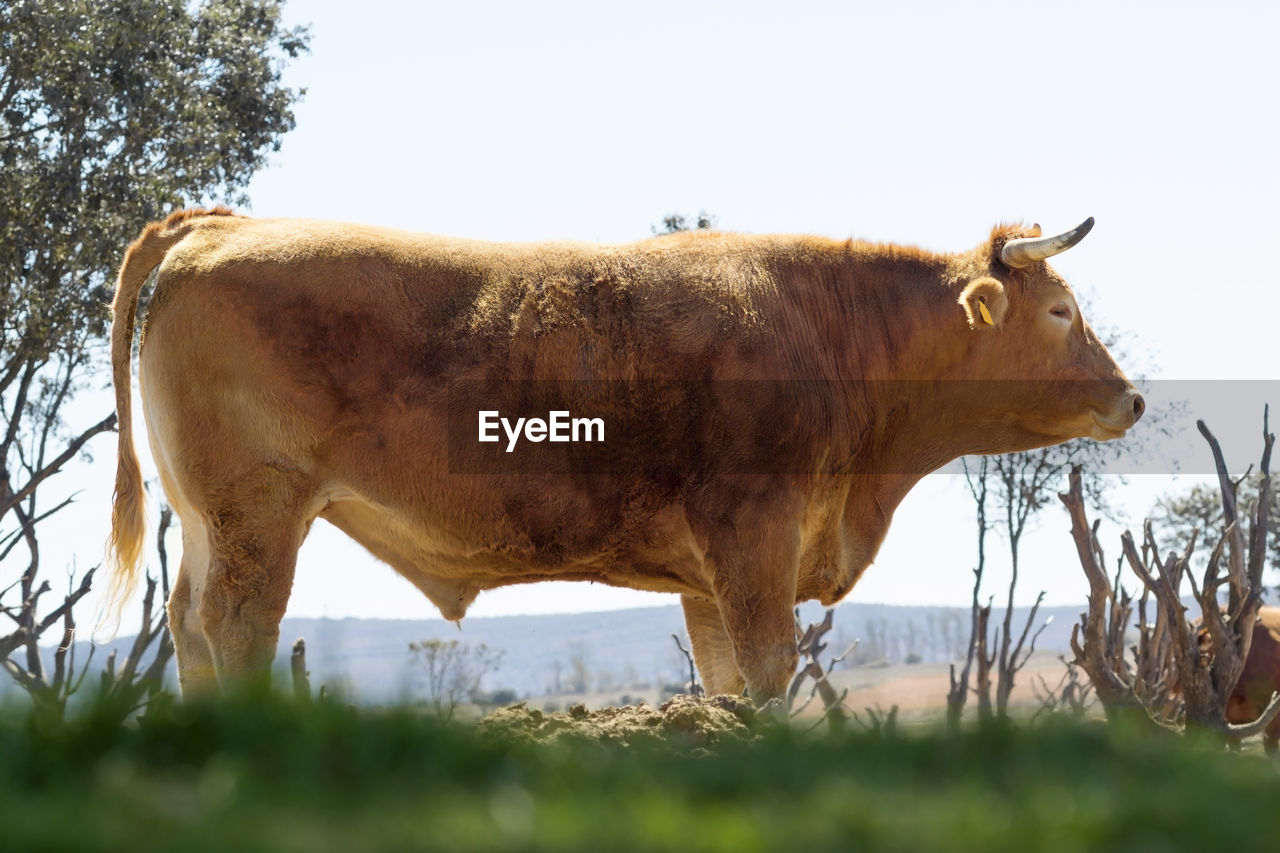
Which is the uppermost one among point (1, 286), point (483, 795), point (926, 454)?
point (1, 286)

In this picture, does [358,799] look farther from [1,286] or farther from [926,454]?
[1,286]

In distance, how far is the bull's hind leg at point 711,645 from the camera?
9133mm

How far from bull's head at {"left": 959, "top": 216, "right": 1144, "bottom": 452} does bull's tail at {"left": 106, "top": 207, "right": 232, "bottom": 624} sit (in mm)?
4800

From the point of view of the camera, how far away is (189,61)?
23.3 m

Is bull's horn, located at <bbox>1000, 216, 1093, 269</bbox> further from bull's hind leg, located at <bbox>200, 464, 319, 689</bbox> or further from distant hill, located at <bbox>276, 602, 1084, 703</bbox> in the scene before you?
distant hill, located at <bbox>276, 602, 1084, 703</bbox>

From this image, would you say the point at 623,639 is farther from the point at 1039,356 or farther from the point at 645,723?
the point at 645,723

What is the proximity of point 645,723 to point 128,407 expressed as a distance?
4.32m

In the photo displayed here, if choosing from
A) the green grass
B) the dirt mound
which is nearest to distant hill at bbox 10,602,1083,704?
the dirt mound

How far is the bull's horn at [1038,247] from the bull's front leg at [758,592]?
264cm

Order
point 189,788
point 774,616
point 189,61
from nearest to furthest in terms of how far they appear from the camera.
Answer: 1. point 189,788
2. point 774,616
3. point 189,61

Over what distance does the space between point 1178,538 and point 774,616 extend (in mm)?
33370

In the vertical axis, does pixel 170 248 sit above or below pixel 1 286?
below

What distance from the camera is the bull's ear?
8984 millimetres

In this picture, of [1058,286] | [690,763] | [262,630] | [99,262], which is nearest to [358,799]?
[690,763]
